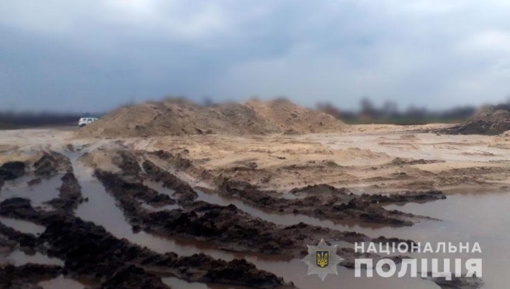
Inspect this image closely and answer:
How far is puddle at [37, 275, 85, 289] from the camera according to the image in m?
8.01

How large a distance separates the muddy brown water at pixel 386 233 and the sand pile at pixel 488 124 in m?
26.7

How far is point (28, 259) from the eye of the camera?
939 cm

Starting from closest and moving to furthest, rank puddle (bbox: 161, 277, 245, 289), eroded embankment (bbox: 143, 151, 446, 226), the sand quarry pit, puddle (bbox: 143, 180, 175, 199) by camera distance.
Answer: puddle (bbox: 161, 277, 245, 289) < the sand quarry pit < eroded embankment (bbox: 143, 151, 446, 226) < puddle (bbox: 143, 180, 175, 199)

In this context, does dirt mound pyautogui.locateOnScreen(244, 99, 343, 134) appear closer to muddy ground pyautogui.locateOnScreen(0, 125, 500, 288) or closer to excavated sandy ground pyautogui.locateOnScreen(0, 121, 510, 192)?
excavated sandy ground pyautogui.locateOnScreen(0, 121, 510, 192)

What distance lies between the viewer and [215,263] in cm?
837

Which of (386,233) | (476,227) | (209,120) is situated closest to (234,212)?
(386,233)

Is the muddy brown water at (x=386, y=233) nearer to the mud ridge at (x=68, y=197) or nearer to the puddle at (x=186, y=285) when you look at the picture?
the puddle at (x=186, y=285)

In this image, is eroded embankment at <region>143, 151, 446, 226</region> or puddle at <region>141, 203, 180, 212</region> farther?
puddle at <region>141, 203, 180, 212</region>

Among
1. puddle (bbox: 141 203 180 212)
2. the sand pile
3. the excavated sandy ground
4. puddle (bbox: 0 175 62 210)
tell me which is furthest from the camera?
the sand pile

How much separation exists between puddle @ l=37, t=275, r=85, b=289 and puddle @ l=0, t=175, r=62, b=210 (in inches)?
261

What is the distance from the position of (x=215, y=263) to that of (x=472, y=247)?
5.39 metres

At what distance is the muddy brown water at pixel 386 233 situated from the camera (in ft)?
26.5

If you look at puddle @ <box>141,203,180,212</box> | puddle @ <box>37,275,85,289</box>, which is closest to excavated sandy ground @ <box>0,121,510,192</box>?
puddle @ <box>141,203,180,212</box>

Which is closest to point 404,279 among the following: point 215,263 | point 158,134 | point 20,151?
point 215,263
